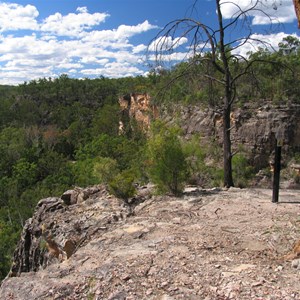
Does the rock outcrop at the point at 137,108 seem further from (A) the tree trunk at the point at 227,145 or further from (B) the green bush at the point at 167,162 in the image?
(B) the green bush at the point at 167,162

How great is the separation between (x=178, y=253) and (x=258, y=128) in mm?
20173

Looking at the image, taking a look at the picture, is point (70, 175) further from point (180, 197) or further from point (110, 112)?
point (180, 197)

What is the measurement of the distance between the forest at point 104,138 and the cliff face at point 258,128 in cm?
84

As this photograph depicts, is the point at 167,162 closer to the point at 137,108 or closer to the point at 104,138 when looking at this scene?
the point at 104,138

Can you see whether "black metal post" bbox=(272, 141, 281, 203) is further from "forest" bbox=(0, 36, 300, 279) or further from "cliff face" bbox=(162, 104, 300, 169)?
"cliff face" bbox=(162, 104, 300, 169)

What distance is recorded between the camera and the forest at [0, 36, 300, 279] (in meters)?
8.53

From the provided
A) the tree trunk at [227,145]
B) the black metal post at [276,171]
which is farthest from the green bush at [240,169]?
the black metal post at [276,171]

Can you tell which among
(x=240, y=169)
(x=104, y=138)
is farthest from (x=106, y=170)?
(x=104, y=138)

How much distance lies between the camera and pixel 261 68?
23.8 meters


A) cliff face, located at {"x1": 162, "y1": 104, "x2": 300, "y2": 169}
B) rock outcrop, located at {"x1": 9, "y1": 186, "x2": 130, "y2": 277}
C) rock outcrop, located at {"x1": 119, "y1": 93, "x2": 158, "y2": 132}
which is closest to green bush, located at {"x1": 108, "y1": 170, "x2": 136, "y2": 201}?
rock outcrop, located at {"x1": 9, "y1": 186, "x2": 130, "y2": 277}

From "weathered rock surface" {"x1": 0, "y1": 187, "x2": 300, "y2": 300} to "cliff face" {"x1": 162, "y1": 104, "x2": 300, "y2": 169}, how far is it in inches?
605

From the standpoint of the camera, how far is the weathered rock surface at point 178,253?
13.0 ft

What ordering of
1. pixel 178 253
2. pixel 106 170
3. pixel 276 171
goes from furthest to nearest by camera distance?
pixel 106 170, pixel 276 171, pixel 178 253

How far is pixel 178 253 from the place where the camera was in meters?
4.87
